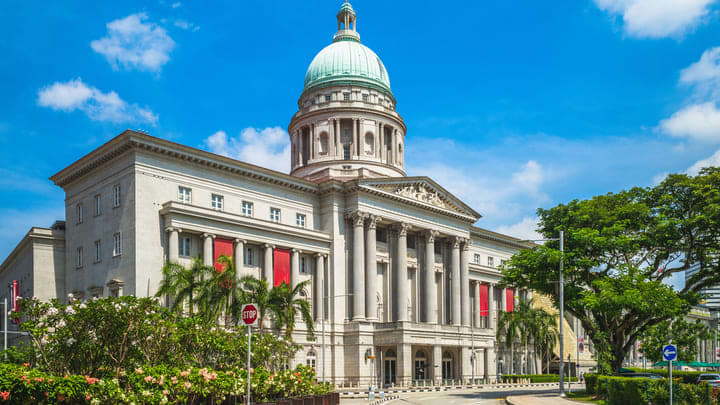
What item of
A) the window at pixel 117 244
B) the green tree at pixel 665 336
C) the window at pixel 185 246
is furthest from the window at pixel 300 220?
the green tree at pixel 665 336

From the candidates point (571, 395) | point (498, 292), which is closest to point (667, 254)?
point (571, 395)

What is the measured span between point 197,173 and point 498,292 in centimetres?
5014

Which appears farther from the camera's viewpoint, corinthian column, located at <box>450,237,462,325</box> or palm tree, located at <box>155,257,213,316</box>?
corinthian column, located at <box>450,237,462,325</box>

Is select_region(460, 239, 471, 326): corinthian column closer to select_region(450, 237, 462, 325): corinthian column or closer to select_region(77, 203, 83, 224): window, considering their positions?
select_region(450, 237, 462, 325): corinthian column

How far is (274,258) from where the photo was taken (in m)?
59.2

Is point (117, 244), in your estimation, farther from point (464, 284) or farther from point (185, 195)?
point (464, 284)

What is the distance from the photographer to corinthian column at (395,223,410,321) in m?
67.6

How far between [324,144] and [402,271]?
2165 cm

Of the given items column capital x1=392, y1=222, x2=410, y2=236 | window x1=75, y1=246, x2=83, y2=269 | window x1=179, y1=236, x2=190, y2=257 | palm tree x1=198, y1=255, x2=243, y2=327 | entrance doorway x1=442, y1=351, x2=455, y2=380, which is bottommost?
entrance doorway x1=442, y1=351, x2=455, y2=380

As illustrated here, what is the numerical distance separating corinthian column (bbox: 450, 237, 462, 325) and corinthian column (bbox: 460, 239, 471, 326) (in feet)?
3.40

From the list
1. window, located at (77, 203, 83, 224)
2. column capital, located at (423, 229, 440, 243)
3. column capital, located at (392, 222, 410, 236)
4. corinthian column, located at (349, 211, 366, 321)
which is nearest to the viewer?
window, located at (77, 203, 83, 224)

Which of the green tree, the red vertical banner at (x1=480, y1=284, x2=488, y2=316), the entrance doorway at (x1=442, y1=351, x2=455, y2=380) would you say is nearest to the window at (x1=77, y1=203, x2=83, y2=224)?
the entrance doorway at (x1=442, y1=351, x2=455, y2=380)

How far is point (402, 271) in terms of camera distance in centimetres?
6862

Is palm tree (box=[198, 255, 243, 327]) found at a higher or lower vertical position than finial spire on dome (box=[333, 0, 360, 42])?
lower
